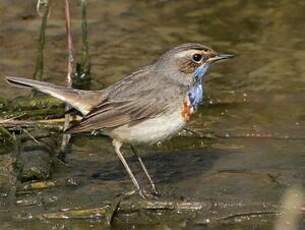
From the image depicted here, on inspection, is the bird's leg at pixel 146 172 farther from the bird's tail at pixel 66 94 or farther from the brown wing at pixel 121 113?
the bird's tail at pixel 66 94

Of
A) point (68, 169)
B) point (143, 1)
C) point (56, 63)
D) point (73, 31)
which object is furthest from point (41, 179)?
point (143, 1)

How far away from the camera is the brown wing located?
9844 mm

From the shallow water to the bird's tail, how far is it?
664 mm

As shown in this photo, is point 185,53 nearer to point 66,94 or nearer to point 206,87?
point 66,94

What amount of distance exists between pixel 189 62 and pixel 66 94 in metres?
1.13

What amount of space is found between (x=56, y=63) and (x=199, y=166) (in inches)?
118

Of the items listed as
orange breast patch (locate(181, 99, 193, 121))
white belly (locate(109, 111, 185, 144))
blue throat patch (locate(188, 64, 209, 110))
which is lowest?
white belly (locate(109, 111, 185, 144))

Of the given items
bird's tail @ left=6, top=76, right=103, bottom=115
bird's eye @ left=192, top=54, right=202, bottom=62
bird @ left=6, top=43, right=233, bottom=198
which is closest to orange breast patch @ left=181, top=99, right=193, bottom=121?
bird @ left=6, top=43, right=233, bottom=198

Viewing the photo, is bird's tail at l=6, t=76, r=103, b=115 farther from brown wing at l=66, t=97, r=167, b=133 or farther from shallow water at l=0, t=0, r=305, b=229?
shallow water at l=0, t=0, r=305, b=229

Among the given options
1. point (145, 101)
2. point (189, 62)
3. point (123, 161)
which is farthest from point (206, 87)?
point (123, 161)

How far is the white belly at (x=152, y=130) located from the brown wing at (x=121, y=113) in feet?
0.18

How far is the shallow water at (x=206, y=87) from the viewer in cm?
1003

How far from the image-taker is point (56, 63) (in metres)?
12.9

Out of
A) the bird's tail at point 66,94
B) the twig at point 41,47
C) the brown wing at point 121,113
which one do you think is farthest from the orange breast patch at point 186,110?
the twig at point 41,47
